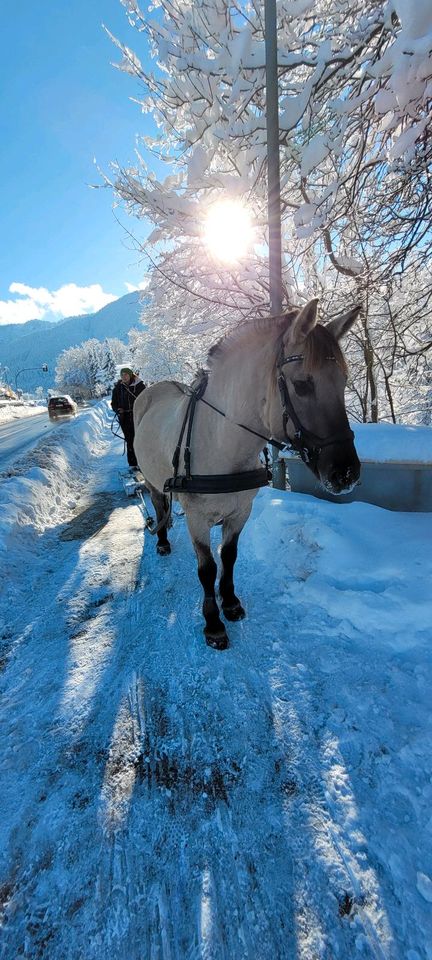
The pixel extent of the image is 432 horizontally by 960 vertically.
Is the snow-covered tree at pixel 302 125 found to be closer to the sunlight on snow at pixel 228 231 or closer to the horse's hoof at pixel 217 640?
the sunlight on snow at pixel 228 231

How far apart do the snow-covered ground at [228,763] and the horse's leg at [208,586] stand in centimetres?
10

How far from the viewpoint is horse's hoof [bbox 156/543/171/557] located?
4.15 m

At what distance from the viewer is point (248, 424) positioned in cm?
231

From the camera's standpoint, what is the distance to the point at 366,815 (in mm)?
1535

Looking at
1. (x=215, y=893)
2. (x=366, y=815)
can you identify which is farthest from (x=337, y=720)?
(x=215, y=893)

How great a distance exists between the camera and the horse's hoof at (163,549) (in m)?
4.15

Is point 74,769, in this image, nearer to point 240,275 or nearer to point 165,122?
point 240,275

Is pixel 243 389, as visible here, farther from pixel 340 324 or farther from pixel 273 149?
pixel 273 149

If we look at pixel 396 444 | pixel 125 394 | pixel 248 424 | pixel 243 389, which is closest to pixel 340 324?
pixel 243 389

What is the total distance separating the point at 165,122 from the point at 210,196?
4.86 ft

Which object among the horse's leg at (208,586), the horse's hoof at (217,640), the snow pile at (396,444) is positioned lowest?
the horse's hoof at (217,640)

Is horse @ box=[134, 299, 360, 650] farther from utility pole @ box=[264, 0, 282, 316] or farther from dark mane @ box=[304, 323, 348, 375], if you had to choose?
utility pole @ box=[264, 0, 282, 316]

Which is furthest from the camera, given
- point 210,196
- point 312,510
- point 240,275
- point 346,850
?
point 240,275

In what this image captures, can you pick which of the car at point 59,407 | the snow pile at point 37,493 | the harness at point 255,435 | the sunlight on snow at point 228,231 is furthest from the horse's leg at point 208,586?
the car at point 59,407
